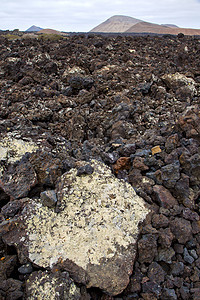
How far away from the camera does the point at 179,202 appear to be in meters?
3.10

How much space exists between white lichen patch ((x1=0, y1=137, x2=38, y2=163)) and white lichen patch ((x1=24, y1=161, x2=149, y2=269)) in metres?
0.80

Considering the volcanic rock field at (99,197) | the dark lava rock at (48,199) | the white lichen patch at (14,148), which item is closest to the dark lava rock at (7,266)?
the volcanic rock field at (99,197)

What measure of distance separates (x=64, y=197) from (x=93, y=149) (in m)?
1.02

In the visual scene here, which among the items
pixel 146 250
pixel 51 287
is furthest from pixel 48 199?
pixel 146 250

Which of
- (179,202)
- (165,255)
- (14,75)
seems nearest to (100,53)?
(14,75)

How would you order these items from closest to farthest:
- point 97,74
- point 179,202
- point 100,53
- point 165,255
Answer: point 165,255 → point 179,202 → point 97,74 → point 100,53

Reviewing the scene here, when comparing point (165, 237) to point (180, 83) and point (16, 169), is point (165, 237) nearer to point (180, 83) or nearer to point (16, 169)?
point (16, 169)

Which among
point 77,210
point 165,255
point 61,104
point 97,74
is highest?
point 97,74

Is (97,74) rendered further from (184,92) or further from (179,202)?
(179,202)

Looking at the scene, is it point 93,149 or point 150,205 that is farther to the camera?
point 93,149

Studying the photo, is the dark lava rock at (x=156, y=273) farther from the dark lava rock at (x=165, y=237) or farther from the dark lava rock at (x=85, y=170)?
the dark lava rock at (x=85, y=170)

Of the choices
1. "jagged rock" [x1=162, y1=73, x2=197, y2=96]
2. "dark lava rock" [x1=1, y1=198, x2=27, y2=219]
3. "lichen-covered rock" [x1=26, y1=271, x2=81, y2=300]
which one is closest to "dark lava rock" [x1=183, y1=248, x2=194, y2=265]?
"lichen-covered rock" [x1=26, y1=271, x2=81, y2=300]

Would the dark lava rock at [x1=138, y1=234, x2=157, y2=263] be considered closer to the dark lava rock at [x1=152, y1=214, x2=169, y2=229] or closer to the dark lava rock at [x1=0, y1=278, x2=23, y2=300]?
the dark lava rock at [x1=152, y1=214, x2=169, y2=229]

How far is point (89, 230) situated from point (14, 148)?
5.59 feet
